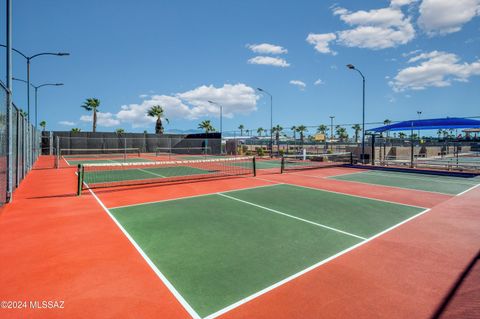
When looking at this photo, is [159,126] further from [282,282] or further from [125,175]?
[282,282]

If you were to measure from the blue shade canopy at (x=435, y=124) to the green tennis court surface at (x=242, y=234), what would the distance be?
54.3 feet

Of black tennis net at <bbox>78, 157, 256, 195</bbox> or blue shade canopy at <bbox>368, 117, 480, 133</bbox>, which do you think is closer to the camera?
black tennis net at <bbox>78, 157, 256, 195</bbox>

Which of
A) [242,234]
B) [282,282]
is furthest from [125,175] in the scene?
[282,282]

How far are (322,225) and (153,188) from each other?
8.93 meters

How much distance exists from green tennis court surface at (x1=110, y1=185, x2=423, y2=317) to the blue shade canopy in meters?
16.5

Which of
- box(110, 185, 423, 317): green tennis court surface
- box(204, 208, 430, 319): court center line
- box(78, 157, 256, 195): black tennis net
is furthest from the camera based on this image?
box(78, 157, 256, 195): black tennis net

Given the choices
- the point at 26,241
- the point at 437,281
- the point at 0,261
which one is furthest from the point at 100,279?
the point at 437,281

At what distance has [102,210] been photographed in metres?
9.45

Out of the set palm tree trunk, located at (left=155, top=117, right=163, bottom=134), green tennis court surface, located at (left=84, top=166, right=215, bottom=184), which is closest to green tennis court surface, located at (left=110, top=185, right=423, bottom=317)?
green tennis court surface, located at (left=84, top=166, right=215, bottom=184)

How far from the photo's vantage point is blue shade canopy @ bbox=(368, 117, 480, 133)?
69.8 feet

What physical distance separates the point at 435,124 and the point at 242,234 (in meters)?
23.7

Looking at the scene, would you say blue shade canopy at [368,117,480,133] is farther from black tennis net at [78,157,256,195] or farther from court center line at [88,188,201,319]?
court center line at [88,188,201,319]

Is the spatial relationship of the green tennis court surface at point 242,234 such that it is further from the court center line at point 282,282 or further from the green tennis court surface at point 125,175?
the green tennis court surface at point 125,175

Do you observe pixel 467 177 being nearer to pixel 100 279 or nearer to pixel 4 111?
pixel 100 279
